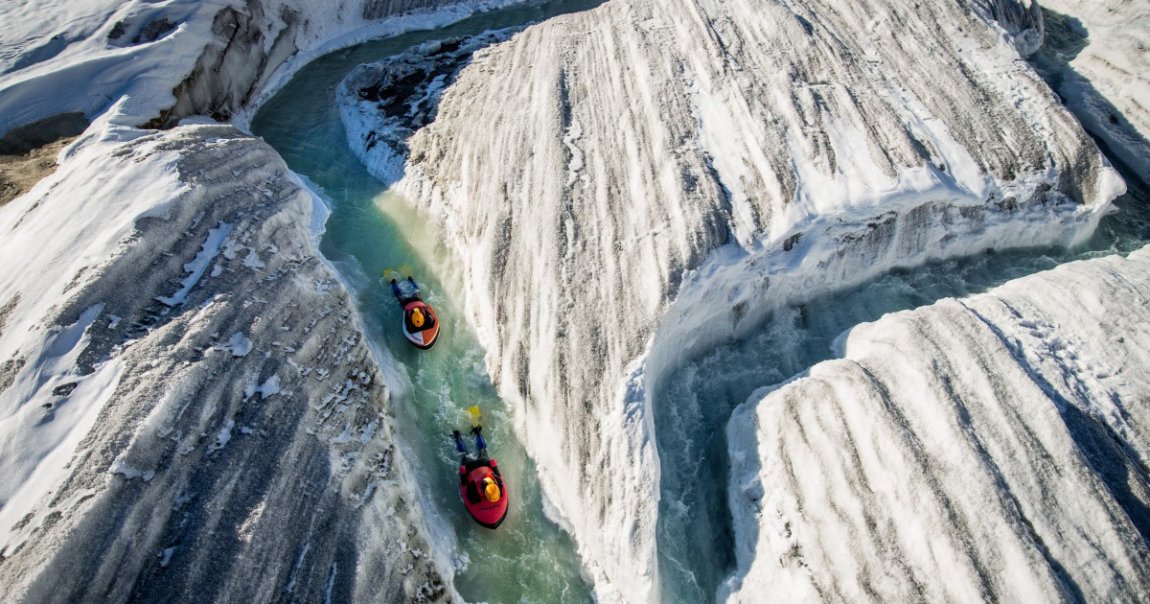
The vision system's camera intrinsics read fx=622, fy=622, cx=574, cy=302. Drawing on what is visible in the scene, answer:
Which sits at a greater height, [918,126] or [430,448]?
[918,126]

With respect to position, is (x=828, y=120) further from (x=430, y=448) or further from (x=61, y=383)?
(x=61, y=383)

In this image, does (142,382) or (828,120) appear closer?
(142,382)

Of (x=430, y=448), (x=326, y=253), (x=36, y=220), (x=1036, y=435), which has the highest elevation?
(x=36, y=220)

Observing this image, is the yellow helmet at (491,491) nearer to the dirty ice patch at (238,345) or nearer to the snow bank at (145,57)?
the dirty ice patch at (238,345)

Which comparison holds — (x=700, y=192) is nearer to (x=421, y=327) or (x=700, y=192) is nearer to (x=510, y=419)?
(x=510, y=419)

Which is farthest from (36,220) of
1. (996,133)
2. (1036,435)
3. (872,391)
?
(996,133)

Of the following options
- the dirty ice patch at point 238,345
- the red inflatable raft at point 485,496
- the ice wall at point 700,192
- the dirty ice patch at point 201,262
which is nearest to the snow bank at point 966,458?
the ice wall at point 700,192

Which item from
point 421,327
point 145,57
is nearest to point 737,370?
point 421,327

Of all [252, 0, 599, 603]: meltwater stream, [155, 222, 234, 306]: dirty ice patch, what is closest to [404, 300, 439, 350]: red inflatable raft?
[252, 0, 599, 603]: meltwater stream
